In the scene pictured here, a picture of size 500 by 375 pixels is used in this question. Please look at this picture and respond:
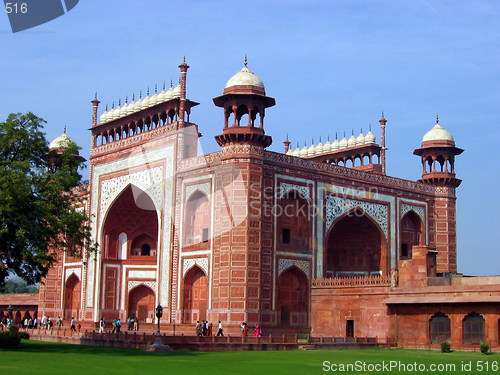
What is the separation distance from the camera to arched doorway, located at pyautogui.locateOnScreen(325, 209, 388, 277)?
32.9m

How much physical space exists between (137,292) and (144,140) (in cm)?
700

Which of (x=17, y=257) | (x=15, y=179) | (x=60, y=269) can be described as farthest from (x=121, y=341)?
(x=60, y=269)

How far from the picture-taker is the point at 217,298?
27.3 meters

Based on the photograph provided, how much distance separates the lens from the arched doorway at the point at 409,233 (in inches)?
1330

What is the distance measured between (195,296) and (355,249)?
792 centimetres

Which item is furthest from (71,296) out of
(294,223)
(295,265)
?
(294,223)

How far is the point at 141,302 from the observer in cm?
3438

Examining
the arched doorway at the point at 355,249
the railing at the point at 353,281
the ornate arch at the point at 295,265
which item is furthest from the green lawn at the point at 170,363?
the arched doorway at the point at 355,249

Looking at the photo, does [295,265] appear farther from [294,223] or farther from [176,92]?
[176,92]

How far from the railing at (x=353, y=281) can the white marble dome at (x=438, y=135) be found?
9.23m

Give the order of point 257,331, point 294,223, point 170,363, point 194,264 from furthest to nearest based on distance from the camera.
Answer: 1. point 294,223
2. point 194,264
3. point 257,331
4. point 170,363

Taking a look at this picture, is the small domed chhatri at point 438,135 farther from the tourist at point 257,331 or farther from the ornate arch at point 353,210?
the tourist at point 257,331

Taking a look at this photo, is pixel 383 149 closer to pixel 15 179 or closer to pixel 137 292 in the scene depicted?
pixel 137 292

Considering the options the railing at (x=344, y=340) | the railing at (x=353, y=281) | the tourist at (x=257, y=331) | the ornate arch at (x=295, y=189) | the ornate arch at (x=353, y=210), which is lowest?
the railing at (x=344, y=340)
